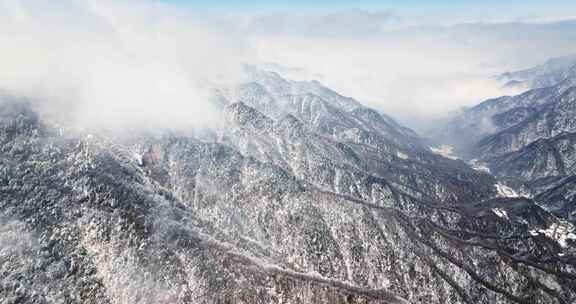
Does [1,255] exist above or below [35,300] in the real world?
above

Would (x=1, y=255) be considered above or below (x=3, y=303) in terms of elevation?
above

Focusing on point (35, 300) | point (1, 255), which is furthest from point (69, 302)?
point (1, 255)

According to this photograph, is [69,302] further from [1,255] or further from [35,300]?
[1,255]

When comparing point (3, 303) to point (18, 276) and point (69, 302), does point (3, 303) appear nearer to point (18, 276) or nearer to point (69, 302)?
point (18, 276)

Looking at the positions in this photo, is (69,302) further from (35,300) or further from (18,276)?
(18,276)

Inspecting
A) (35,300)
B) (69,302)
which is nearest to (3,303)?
(35,300)

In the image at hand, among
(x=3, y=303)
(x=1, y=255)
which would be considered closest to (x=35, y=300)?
(x=3, y=303)
